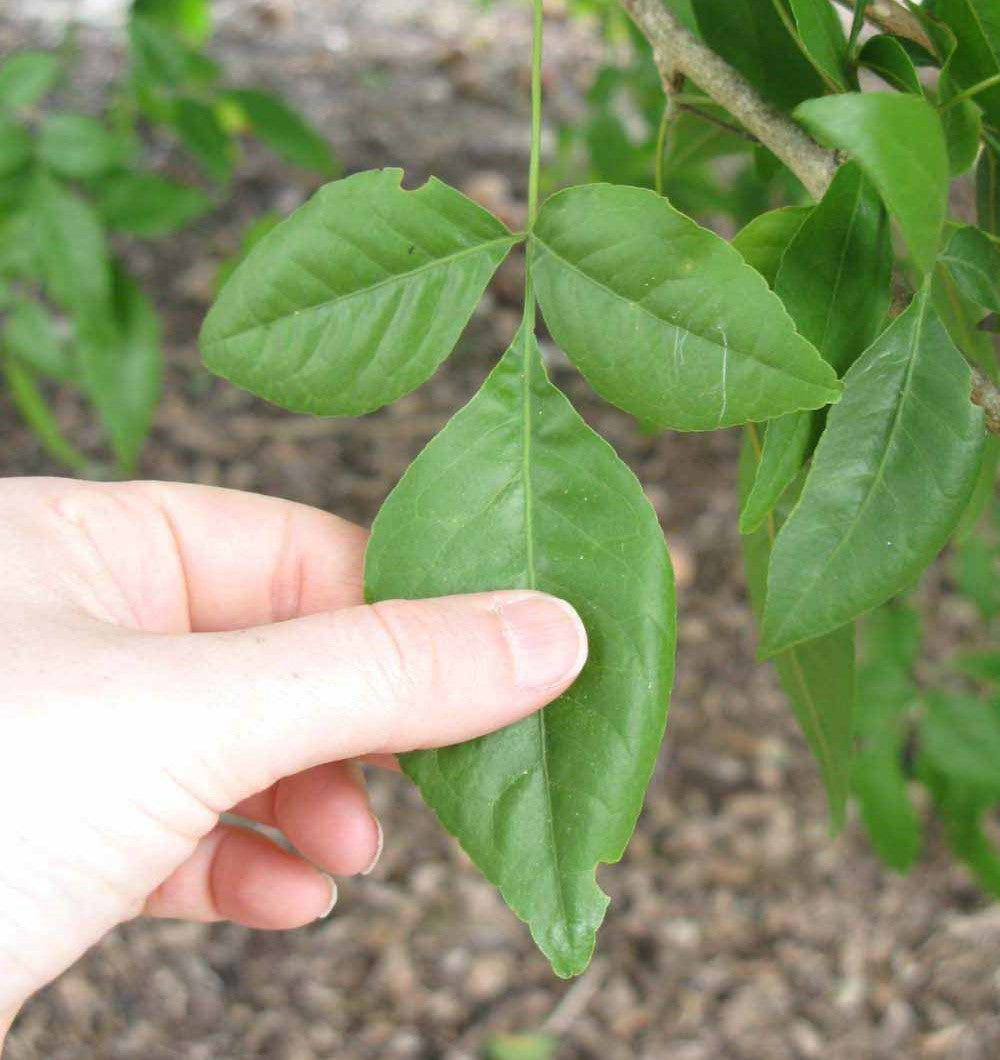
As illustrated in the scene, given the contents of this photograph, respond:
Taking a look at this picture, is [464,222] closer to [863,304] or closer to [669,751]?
[863,304]

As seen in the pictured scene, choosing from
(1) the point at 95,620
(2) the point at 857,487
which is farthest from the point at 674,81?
(1) the point at 95,620

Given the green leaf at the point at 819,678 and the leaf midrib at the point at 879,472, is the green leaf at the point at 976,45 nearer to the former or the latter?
the leaf midrib at the point at 879,472

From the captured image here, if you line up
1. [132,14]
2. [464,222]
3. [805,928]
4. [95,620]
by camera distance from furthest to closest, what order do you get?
1. [805,928]
2. [132,14]
3. [95,620]
4. [464,222]

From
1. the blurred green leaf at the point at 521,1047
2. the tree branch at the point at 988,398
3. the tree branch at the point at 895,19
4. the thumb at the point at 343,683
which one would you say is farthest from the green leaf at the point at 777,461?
the blurred green leaf at the point at 521,1047

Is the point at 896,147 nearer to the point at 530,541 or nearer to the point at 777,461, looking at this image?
the point at 777,461

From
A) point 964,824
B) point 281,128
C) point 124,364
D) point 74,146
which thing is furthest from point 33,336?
point 964,824

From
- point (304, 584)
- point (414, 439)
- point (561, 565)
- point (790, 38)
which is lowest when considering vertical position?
point (414, 439)

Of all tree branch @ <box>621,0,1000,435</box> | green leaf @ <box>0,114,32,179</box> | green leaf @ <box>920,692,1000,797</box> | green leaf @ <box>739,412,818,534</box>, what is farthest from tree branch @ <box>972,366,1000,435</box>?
green leaf @ <box>0,114,32,179</box>

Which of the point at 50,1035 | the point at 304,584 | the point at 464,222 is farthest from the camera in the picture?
the point at 50,1035
